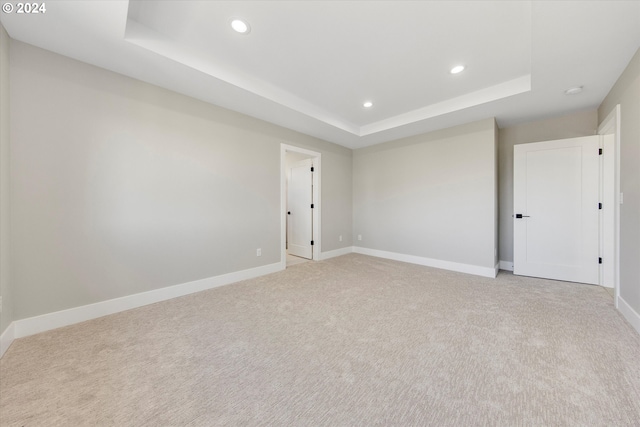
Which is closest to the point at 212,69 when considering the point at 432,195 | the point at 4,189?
the point at 4,189

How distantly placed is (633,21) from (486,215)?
250cm

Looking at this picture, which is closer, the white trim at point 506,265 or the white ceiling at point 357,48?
the white ceiling at point 357,48

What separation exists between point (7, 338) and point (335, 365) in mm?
2607

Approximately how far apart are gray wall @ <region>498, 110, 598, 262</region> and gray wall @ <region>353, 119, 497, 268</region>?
630 mm

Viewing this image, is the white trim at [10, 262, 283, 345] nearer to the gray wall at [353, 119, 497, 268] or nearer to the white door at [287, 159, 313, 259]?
the white door at [287, 159, 313, 259]

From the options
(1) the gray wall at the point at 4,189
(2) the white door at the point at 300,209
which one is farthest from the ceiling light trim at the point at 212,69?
(2) the white door at the point at 300,209

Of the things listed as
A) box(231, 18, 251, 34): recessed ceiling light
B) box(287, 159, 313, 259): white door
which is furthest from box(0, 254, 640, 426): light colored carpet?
box(231, 18, 251, 34): recessed ceiling light

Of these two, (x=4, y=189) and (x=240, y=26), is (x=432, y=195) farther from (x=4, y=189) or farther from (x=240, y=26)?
(x=4, y=189)

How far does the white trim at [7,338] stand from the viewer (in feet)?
5.79

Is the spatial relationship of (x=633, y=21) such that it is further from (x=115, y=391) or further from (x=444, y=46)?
(x=115, y=391)

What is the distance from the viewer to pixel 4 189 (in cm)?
189

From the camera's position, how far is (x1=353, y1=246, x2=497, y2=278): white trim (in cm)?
375

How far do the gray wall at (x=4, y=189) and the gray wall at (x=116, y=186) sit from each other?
0.07 metres

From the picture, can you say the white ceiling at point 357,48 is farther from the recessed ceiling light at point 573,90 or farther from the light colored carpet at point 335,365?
the light colored carpet at point 335,365
